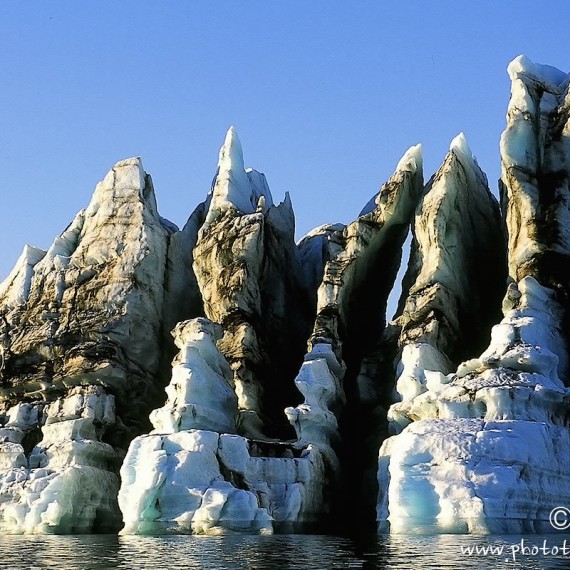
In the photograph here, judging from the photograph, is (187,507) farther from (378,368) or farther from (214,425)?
(378,368)

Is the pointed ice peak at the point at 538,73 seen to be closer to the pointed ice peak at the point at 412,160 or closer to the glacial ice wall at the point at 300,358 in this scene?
the glacial ice wall at the point at 300,358

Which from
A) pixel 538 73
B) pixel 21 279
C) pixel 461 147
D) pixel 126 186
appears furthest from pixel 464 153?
pixel 21 279

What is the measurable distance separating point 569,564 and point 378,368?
22.6 metres

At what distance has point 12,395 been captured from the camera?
4562 centimetres

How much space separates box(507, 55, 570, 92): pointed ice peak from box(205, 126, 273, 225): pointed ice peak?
1404cm

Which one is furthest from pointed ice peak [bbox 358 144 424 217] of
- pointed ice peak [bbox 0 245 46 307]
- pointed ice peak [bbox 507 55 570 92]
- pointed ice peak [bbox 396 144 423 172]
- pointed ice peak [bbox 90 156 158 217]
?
pointed ice peak [bbox 0 245 46 307]

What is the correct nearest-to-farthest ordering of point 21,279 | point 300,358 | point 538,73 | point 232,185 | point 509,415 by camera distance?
point 509,415 < point 538,73 < point 300,358 < point 232,185 < point 21,279

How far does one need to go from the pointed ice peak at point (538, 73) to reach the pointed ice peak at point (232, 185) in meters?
14.0

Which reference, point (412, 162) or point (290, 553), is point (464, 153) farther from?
point (290, 553)

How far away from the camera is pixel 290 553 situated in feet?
77.6

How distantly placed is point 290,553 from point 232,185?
2821 centimetres

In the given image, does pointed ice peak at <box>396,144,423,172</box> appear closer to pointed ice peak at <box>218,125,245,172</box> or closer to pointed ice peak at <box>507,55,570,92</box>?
pointed ice peak at <box>507,55,570,92</box>

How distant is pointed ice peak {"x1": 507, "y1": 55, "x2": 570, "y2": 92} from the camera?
42406mm

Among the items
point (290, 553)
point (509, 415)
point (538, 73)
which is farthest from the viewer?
point (538, 73)
